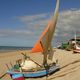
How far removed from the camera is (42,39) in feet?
73.8

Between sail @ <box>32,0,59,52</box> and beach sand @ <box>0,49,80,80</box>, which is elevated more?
sail @ <box>32,0,59,52</box>

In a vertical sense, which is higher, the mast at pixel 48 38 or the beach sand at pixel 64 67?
the mast at pixel 48 38

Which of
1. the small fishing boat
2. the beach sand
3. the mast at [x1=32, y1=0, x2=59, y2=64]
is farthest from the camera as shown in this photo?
the mast at [x1=32, y1=0, x2=59, y2=64]

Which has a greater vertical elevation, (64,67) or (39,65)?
(39,65)

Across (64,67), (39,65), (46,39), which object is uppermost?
(46,39)

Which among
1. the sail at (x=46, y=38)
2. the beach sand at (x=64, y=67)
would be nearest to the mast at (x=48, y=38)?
the sail at (x=46, y=38)

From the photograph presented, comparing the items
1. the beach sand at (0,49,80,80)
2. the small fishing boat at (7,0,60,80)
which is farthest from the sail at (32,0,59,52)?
the beach sand at (0,49,80,80)

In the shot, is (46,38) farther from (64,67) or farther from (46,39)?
(64,67)

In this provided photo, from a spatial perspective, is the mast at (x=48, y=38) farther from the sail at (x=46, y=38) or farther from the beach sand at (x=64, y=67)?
the beach sand at (x=64, y=67)

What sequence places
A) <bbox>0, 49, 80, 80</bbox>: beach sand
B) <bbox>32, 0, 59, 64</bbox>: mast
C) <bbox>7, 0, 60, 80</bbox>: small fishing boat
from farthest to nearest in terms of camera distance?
1. <bbox>32, 0, 59, 64</bbox>: mast
2. <bbox>7, 0, 60, 80</bbox>: small fishing boat
3. <bbox>0, 49, 80, 80</bbox>: beach sand

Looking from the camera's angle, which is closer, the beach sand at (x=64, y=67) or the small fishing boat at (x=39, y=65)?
the beach sand at (x=64, y=67)

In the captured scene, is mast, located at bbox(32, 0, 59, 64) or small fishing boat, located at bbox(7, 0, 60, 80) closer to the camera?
small fishing boat, located at bbox(7, 0, 60, 80)

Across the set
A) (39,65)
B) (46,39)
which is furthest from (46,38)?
(39,65)

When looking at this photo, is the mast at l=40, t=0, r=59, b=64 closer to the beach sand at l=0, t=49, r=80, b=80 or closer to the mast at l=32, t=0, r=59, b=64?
the mast at l=32, t=0, r=59, b=64
